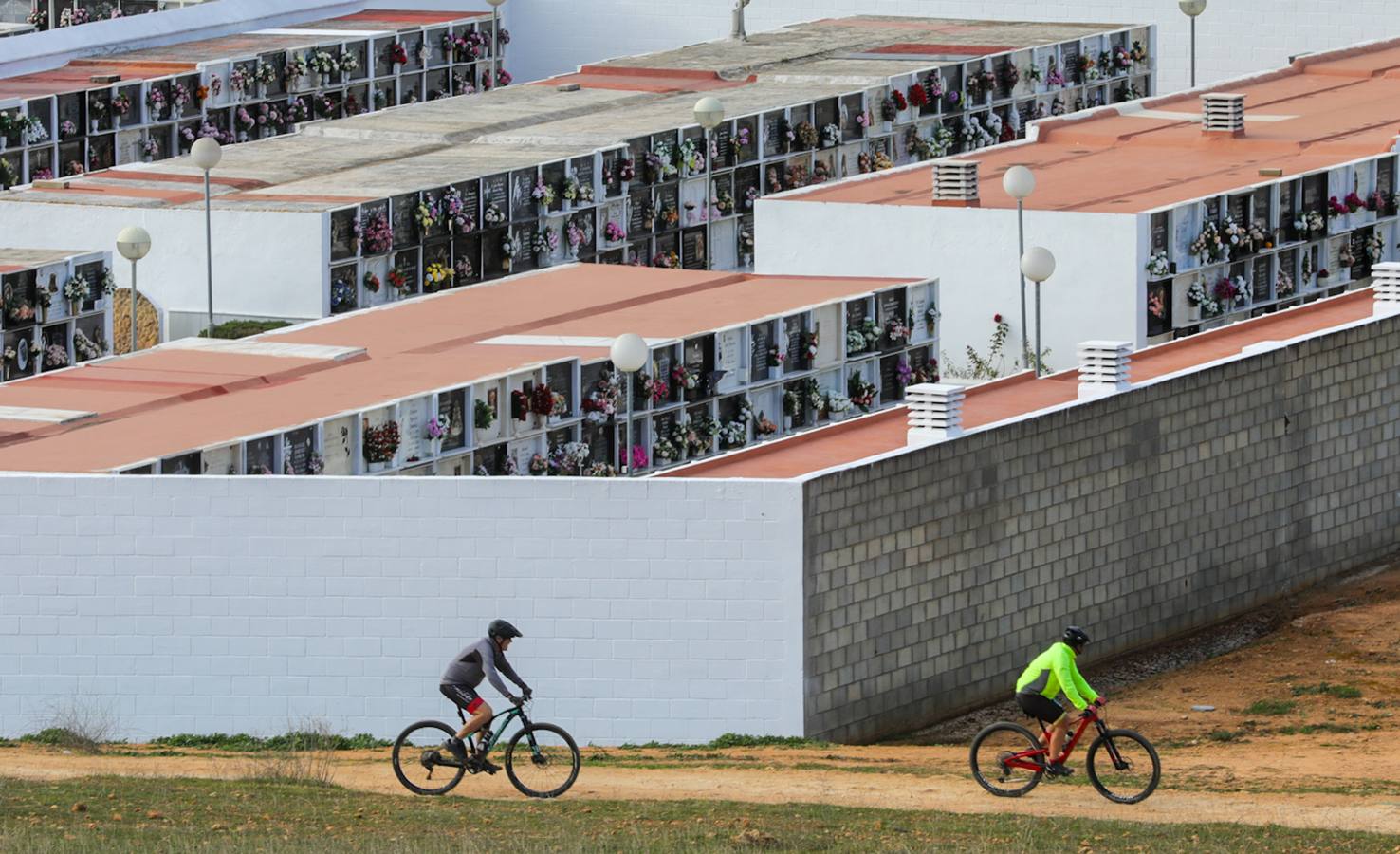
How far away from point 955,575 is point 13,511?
306 inches

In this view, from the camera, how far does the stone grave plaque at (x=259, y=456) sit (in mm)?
27484

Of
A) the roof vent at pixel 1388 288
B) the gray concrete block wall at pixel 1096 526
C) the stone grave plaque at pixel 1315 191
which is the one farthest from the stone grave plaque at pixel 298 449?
the stone grave plaque at pixel 1315 191

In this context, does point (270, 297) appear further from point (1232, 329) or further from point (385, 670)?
point (385, 670)

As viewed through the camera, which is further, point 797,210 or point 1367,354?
point 797,210

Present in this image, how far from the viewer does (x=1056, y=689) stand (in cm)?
2306

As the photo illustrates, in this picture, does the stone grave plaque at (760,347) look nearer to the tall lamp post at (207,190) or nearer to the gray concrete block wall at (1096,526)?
the gray concrete block wall at (1096,526)

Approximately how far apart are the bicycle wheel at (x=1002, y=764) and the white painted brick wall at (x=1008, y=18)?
36666mm

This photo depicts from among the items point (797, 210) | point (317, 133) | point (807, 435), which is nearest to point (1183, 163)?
point (797, 210)

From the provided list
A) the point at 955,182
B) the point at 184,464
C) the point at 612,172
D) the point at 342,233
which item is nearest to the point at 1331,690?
the point at 184,464

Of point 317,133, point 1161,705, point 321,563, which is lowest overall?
point 1161,705

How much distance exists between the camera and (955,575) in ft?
91.7

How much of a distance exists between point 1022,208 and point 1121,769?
48.3 ft

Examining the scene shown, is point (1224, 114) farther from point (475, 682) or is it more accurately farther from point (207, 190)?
point (475, 682)

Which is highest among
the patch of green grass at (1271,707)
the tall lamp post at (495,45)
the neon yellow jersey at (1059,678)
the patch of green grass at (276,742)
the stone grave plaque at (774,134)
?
the tall lamp post at (495,45)
